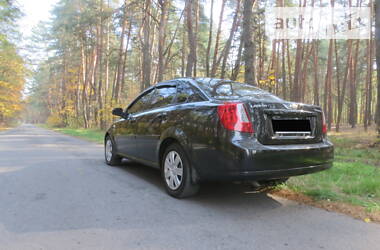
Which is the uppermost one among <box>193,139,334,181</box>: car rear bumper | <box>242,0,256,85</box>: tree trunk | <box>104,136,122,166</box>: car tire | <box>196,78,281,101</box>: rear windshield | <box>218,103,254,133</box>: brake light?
<box>242,0,256,85</box>: tree trunk

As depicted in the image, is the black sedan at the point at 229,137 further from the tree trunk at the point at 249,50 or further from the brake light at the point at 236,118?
the tree trunk at the point at 249,50

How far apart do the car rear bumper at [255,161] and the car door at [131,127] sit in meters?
2.10

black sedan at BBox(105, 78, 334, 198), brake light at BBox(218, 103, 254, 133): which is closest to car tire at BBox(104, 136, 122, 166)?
black sedan at BBox(105, 78, 334, 198)

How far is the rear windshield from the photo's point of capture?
11.1 ft

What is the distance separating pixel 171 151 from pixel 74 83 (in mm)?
33889

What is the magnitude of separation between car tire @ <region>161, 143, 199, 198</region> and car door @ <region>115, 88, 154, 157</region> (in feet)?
3.82

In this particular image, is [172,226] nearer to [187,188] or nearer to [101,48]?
[187,188]

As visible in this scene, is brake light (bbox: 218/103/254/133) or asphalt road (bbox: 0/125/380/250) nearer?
asphalt road (bbox: 0/125/380/250)

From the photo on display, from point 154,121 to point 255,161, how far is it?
191 centimetres

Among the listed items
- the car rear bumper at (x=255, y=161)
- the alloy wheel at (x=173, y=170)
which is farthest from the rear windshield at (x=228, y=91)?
the alloy wheel at (x=173, y=170)

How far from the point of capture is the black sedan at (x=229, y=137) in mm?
2752

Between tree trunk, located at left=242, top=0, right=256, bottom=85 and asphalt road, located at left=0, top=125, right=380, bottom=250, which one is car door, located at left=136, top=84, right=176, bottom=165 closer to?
asphalt road, located at left=0, top=125, right=380, bottom=250

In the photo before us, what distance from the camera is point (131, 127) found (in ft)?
16.0

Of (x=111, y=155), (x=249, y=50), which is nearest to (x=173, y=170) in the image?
(x=111, y=155)
